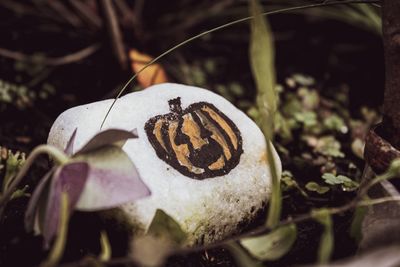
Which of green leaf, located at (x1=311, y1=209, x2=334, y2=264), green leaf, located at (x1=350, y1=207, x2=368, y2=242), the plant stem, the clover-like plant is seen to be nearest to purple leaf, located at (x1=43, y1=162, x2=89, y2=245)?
the clover-like plant

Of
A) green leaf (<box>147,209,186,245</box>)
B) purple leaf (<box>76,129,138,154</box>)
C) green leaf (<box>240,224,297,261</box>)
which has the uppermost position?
purple leaf (<box>76,129,138,154</box>)

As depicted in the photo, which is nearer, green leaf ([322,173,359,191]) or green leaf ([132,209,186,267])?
green leaf ([132,209,186,267])

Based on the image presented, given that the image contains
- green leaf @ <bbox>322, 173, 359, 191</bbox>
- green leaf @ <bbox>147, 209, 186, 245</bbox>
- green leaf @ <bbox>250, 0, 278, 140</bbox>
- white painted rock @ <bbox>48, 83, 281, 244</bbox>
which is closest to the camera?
green leaf @ <bbox>250, 0, 278, 140</bbox>

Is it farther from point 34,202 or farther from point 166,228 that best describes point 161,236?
point 34,202

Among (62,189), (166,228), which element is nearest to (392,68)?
(166,228)

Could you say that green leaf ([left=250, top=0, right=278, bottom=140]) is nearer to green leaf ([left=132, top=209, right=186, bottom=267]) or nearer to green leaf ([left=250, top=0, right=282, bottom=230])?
green leaf ([left=250, top=0, right=282, bottom=230])


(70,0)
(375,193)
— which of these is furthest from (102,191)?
(70,0)

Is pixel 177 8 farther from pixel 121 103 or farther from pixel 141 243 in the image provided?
pixel 141 243
